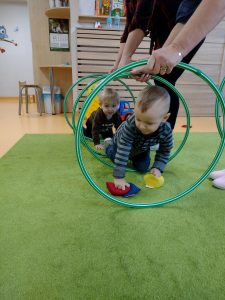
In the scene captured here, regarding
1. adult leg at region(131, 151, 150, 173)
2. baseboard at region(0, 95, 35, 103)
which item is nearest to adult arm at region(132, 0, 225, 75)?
adult leg at region(131, 151, 150, 173)

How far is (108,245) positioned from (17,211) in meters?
0.36

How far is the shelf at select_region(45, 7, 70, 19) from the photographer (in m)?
2.71

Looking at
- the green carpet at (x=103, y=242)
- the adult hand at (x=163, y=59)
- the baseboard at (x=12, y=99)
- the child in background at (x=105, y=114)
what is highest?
the adult hand at (x=163, y=59)

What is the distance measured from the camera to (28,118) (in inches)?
106

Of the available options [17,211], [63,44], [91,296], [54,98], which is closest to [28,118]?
[54,98]

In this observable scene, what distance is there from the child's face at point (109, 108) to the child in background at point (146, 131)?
43 centimetres

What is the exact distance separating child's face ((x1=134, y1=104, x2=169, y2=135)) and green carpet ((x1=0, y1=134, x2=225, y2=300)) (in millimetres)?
274

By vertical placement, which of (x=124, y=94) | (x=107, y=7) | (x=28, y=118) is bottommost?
(x=28, y=118)

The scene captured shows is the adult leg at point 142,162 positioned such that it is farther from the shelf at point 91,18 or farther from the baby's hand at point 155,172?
the shelf at point 91,18

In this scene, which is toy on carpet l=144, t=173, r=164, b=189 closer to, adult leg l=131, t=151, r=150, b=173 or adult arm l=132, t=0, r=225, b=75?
adult leg l=131, t=151, r=150, b=173

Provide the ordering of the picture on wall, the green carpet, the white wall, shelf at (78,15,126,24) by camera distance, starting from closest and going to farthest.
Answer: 1. the green carpet
2. shelf at (78,15,126,24)
3. the picture on wall
4. the white wall

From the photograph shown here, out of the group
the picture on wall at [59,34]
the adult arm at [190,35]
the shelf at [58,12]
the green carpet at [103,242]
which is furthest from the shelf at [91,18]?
the adult arm at [190,35]

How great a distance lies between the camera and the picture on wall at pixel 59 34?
2951 millimetres

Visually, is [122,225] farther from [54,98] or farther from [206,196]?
[54,98]
